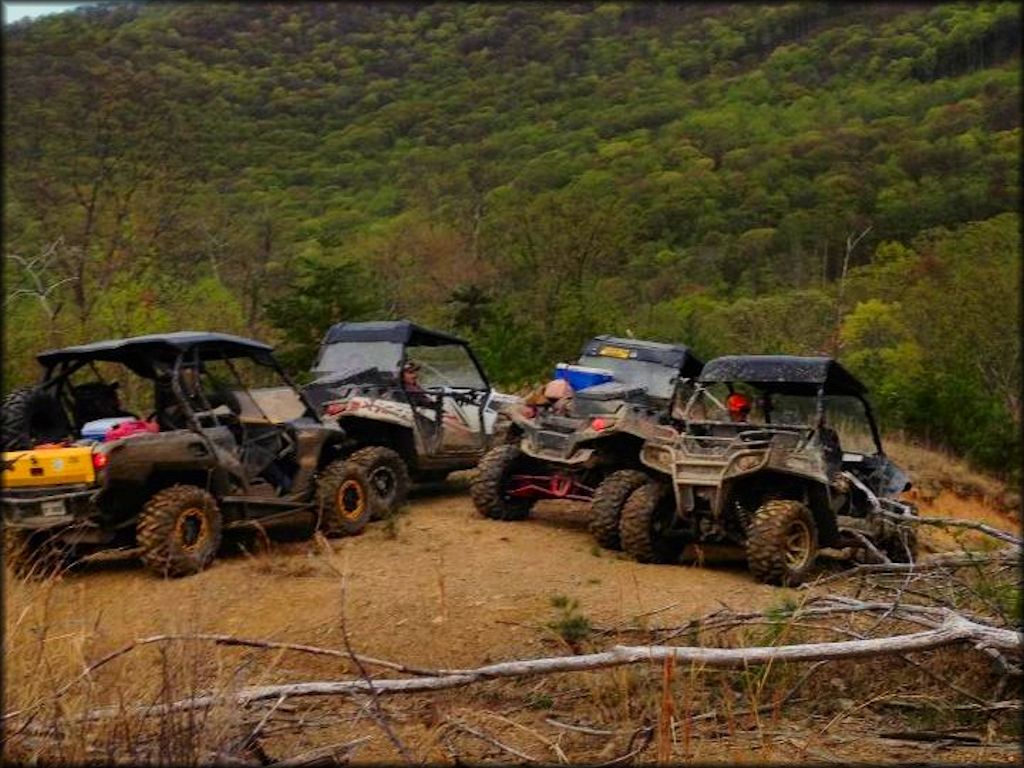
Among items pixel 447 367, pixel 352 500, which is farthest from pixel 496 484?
pixel 447 367

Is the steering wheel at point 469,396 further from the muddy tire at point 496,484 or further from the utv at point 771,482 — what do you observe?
the utv at point 771,482

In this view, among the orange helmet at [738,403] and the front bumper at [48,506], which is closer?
the front bumper at [48,506]

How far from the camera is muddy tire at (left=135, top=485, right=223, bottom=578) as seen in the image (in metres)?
7.51

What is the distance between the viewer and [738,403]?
1010cm

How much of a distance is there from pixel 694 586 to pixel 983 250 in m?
22.9

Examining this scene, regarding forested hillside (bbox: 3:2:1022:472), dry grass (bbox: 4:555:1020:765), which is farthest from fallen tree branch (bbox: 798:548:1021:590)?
forested hillside (bbox: 3:2:1022:472)

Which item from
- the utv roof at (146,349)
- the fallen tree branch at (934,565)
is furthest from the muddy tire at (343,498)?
the fallen tree branch at (934,565)

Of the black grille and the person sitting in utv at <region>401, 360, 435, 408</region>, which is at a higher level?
the person sitting in utv at <region>401, 360, 435, 408</region>

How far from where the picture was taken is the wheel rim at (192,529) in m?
7.72

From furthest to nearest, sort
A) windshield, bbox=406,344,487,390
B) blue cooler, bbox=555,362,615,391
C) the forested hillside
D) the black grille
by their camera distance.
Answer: the forested hillside
windshield, bbox=406,344,487,390
blue cooler, bbox=555,362,615,391
the black grille

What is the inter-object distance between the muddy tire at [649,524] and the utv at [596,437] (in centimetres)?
26

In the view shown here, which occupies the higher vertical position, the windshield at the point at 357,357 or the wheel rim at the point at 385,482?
the windshield at the point at 357,357

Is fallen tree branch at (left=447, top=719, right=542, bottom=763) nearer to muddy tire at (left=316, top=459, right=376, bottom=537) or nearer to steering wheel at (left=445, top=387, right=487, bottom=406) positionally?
muddy tire at (left=316, top=459, right=376, bottom=537)

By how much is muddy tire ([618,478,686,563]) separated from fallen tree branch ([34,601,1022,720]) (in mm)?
3518
